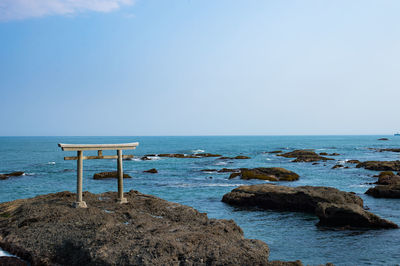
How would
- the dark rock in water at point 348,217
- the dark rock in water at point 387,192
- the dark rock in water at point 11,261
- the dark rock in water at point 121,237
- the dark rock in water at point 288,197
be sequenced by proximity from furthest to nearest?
the dark rock in water at point 387,192, the dark rock in water at point 288,197, the dark rock in water at point 348,217, the dark rock in water at point 11,261, the dark rock in water at point 121,237

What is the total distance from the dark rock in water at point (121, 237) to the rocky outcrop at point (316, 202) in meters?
6.60

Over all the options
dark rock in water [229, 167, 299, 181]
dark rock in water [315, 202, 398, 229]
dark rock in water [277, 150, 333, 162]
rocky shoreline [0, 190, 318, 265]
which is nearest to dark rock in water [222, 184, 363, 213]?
dark rock in water [315, 202, 398, 229]

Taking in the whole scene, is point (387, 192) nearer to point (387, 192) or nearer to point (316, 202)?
point (387, 192)

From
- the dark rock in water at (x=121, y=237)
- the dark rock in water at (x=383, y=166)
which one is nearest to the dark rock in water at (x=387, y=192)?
the dark rock in water at (x=121, y=237)

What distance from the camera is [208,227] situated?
12633 millimetres

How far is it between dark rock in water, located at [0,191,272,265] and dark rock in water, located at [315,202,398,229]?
650 cm

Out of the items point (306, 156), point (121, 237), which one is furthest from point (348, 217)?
point (306, 156)

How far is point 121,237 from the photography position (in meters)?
11.2

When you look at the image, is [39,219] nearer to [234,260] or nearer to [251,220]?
[234,260]

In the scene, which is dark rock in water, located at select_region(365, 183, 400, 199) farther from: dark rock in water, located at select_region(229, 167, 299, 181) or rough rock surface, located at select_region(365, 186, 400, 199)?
dark rock in water, located at select_region(229, 167, 299, 181)

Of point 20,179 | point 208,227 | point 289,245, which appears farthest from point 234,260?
point 20,179

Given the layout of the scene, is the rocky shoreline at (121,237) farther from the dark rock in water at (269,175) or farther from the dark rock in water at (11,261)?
the dark rock in water at (269,175)

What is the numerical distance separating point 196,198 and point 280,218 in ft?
28.3

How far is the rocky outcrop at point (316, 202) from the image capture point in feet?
57.2
